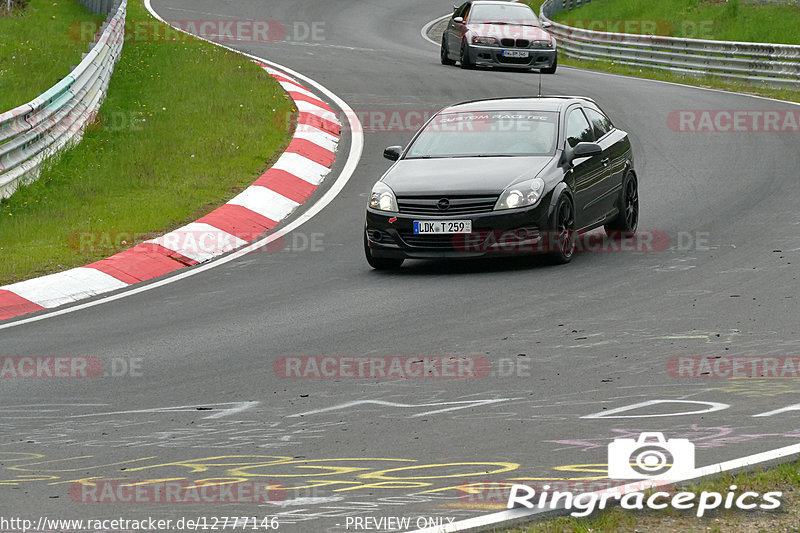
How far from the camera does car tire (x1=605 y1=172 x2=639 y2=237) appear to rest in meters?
13.3

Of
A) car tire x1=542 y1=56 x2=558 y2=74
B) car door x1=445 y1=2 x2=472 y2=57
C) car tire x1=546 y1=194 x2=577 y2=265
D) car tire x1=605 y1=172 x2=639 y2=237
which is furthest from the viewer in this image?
car door x1=445 y1=2 x2=472 y2=57

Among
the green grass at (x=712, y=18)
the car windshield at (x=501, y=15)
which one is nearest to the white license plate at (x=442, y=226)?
the car windshield at (x=501, y=15)

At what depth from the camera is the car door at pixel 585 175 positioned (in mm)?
12273

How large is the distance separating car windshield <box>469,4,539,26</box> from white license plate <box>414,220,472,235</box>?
56.3ft

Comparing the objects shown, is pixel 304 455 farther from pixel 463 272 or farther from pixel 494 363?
pixel 463 272

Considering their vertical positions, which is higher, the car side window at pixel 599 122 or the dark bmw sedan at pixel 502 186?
the car side window at pixel 599 122

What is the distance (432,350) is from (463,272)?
3154mm

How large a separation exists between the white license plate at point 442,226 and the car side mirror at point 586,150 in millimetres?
1449

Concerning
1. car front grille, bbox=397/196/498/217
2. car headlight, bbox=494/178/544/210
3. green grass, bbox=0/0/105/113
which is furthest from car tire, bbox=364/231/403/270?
green grass, bbox=0/0/105/113

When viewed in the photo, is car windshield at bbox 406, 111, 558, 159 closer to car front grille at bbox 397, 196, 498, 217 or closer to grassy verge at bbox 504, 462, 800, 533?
car front grille at bbox 397, 196, 498, 217

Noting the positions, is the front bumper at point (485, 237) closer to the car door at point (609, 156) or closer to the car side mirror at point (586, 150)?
the car side mirror at point (586, 150)

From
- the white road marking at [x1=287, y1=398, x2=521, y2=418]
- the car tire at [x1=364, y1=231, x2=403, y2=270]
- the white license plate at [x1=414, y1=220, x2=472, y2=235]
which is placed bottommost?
the white road marking at [x1=287, y1=398, x2=521, y2=418]

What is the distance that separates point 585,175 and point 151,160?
659 centimetres

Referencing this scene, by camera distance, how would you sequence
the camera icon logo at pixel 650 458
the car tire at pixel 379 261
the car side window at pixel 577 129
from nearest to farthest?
the camera icon logo at pixel 650 458
the car tire at pixel 379 261
the car side window at pixel 577 129
